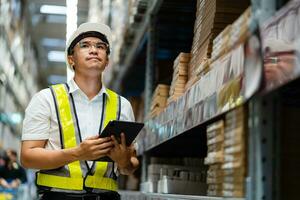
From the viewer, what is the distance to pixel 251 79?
1784mm

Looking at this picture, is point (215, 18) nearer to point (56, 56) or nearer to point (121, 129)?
point (121, 129)

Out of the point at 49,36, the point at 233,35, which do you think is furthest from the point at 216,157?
the point at 49,36

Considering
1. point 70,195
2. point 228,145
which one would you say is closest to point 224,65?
point 228,145

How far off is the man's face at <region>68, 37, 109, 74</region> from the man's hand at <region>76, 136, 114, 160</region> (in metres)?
0.42

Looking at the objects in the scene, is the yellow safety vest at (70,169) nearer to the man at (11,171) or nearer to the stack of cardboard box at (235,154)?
the stack of cardboard box at (235,154)

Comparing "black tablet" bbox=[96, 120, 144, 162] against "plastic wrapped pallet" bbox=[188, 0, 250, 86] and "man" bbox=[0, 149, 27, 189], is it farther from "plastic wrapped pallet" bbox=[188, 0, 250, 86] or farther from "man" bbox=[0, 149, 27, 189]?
"man" bbox=[0, 149, 27, 189]

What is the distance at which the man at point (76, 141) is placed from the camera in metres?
2.25

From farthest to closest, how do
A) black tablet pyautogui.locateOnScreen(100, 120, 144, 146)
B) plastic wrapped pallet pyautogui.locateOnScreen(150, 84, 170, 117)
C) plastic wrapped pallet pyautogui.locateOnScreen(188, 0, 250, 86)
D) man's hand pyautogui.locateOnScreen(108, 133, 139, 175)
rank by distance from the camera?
plastic wrapped pallet pyautogui.locateOnScreen(150, 84, 170, 117), plastic wrapped pallet pyautogui.locateOnScreen(188, 0, 250, 86), man's hand pyautogui.locateOnScreen(108, 133, 139, 175), black tablet pyautogui.locateOnScreen(100, 120, 144, 146)

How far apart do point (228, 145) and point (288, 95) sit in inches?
14.0

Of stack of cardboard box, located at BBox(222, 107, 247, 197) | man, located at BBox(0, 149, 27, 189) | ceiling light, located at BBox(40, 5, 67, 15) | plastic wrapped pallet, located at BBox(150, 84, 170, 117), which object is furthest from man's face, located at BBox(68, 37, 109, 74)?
ceiling light, located at BBox(40, 5, 67, 15)

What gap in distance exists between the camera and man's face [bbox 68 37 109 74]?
2.53m

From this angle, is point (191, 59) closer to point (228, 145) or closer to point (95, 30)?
point (95, 30)

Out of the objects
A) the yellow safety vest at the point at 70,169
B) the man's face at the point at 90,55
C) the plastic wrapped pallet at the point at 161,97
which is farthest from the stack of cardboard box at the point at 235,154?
the plastic wrapped pallet at the point at 161,97

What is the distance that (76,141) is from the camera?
7.74ft
